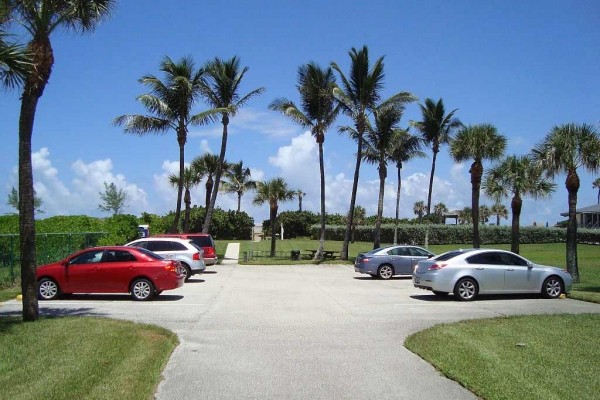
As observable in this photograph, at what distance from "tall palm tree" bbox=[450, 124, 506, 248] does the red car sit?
1874 cm

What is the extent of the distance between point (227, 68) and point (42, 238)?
17.6 m

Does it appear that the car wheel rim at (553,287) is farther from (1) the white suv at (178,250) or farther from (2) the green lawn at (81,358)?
(1) the white suv at (178,250)

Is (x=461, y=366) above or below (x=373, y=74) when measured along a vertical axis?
below

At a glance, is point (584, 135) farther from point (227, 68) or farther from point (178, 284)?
point (227, 68)

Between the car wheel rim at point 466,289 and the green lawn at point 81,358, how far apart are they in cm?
903

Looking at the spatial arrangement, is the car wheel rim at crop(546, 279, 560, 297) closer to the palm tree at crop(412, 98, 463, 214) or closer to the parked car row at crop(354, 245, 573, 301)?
the parked car row at crop(354, 245, 573, 301)

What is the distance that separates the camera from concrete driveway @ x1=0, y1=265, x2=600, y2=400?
7.35 metres

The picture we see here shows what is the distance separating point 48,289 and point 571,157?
18.9 m

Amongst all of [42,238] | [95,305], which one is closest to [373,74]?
[42,238]

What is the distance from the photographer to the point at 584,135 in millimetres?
22359

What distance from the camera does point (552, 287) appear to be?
17375 millimetres

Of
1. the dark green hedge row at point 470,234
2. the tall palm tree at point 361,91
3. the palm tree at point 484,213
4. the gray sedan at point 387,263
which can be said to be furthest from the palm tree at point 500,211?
the gray sedan at point 387,263

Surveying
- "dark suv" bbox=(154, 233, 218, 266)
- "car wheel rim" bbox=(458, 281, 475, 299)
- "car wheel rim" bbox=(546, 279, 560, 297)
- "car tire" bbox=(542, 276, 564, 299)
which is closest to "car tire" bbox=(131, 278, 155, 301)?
"car wheel rim" bbox=(458, 281, 475, 299)

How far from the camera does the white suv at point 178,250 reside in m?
22.6
